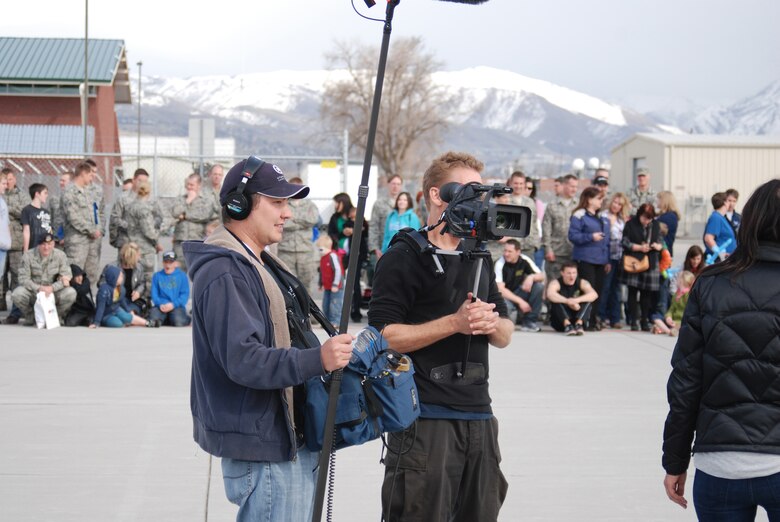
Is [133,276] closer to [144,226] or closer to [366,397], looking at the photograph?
[144,226]

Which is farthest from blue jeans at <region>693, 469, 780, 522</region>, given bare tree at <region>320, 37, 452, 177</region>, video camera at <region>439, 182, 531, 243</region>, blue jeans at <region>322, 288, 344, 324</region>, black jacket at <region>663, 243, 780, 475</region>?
bare tree at <region>320, 37, 452, 177</region>

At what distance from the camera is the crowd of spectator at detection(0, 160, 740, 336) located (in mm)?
12367

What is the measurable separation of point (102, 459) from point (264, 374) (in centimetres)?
389

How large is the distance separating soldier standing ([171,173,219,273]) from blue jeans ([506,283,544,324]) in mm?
4086

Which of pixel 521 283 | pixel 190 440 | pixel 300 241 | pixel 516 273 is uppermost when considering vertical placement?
pixel 300 241

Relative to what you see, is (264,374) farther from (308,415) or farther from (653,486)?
(653,486)

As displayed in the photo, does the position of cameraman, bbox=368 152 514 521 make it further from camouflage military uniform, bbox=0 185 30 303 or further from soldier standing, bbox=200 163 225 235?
camouflage military uniform, bbox=0 185 30 303

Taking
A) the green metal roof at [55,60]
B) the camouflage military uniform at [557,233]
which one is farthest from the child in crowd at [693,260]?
the green metal roof at [55,60]

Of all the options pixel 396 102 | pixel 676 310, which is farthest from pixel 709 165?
pixel 396 102

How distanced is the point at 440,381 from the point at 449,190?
→ 714 millimetres

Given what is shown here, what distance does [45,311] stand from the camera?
12055 mm

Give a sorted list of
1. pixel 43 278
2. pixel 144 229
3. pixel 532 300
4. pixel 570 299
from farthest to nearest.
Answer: pixel 144 229 < pixel 532 300 < pixel 570 299 < pixel 43 278

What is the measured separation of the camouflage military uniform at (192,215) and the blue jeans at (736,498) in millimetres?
10398

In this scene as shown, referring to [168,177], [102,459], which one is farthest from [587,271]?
[168,177]
